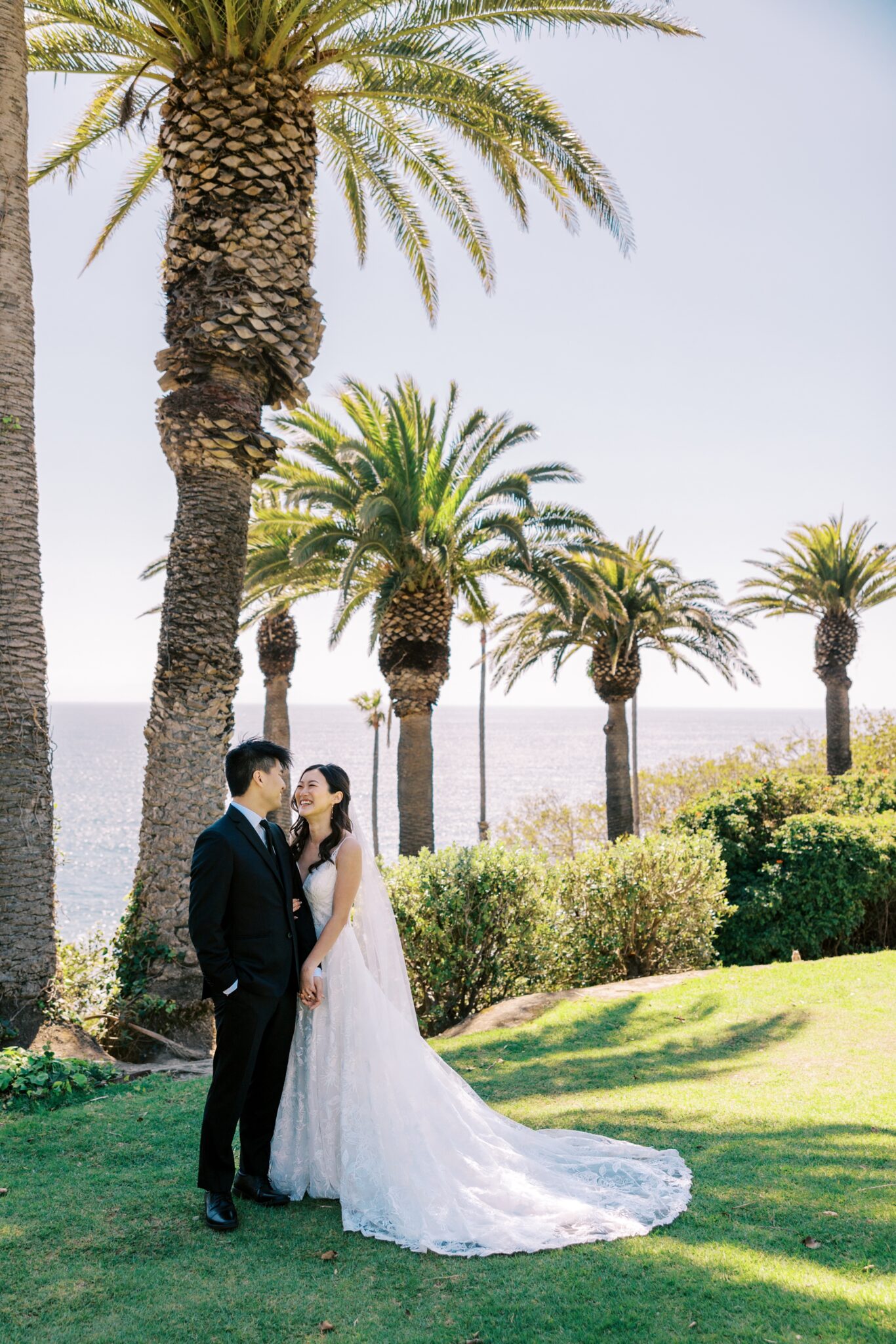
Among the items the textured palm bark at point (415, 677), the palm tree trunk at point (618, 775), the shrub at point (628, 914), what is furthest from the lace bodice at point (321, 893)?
the palm tree trunk at point (618, 775)

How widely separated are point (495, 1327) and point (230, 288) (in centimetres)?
827

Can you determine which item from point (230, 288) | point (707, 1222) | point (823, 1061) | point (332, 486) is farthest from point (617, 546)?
point (707, 1222)

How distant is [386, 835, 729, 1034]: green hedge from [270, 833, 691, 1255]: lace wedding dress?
5.32 meters

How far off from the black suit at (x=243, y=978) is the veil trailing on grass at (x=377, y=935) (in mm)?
426

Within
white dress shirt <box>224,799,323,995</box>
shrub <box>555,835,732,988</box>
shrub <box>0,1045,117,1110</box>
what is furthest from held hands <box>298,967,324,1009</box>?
shrub <box>555,835,732,988</box>

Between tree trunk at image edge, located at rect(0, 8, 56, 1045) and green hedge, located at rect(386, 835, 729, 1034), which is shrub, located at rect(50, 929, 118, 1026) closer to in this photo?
tree trunk at image edge, located at rect(0, 8, 56, 1045)

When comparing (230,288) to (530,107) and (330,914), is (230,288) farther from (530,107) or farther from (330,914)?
(330,914)

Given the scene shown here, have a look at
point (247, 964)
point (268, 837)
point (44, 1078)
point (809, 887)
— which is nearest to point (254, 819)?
point (268, 837)

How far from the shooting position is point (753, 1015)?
8648 mm

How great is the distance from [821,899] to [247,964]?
11393mm

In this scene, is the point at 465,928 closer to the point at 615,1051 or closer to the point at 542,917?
the point at 542,917

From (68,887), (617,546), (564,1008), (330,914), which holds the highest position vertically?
(617,546)

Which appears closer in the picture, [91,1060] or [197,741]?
[91,1060]

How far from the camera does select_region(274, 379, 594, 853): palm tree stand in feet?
50.9
